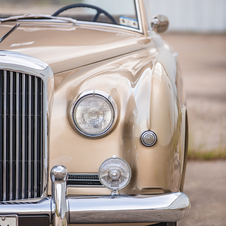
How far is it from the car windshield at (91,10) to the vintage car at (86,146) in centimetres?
114

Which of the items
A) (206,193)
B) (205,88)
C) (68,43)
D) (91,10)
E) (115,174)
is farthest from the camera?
(205,88)

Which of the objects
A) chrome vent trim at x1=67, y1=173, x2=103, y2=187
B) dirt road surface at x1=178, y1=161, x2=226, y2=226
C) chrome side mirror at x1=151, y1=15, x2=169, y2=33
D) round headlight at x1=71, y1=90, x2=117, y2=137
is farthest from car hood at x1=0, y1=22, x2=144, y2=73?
dirt road surface at x1=178, y1=161, x2=226, y2=226

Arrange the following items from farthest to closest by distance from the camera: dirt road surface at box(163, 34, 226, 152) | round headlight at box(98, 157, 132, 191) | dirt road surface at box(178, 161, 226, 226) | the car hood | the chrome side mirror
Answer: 1. dirt road surface at box(163, 34, 226, 152)
2. the chrome side mirror
3. dirt road surface at box(178, 161, 226, 226)
4. the car hood
5. round headlight at box(98, 157, 132, 191)

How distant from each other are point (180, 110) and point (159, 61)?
39 centimetres

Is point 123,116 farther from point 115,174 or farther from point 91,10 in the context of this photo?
point 91,10

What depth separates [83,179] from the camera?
1.78 metres

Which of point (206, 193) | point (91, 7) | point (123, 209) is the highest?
point (91, 7)

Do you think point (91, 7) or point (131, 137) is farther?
point (91, 7)

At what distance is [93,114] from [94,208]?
Answer: 44 centimetres

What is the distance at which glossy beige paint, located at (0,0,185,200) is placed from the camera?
1742 mm

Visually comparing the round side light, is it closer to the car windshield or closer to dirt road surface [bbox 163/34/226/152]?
the car windshield

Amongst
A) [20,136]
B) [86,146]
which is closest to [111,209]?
[86,146]

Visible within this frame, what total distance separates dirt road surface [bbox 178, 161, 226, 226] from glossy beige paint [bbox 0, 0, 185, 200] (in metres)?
1.20

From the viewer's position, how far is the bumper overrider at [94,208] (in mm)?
1583
